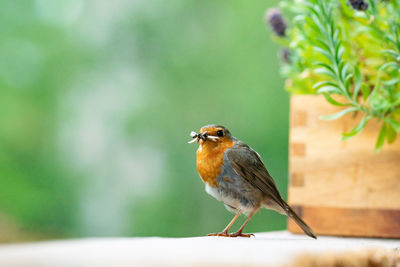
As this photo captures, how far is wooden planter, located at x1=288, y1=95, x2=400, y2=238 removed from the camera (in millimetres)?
1707

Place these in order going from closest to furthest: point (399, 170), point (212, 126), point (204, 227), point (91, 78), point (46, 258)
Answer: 1. point (46, 258)
2. point (212, 126)
3. point (399, 170)
4. point (204, 227)
5. point (91, 78)

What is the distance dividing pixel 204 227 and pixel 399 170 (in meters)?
3.64

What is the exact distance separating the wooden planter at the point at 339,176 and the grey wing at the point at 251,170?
359 mm

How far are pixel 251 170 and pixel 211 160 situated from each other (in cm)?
12

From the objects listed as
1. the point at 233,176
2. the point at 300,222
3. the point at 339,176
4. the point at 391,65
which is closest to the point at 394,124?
the point at 391,65

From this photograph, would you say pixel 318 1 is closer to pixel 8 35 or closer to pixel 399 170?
pixel 399 170

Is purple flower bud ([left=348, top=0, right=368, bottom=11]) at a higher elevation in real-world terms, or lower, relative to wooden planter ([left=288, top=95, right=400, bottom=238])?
higher

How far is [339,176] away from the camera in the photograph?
177 centimetres

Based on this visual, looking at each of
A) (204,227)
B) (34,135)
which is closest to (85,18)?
(34,135)

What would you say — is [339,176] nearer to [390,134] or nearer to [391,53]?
[390,134]

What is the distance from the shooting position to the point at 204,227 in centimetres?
520

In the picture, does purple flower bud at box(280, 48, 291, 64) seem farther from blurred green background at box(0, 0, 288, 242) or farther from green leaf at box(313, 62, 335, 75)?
blurred green background at box(0, 0, 288, 242)

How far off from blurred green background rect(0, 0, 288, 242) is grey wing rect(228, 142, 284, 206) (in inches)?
137

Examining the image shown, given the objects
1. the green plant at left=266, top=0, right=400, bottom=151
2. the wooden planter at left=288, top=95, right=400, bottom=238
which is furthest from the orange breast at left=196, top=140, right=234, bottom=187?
the wooden planter at left=288, top=95, right=400, bottom=238
